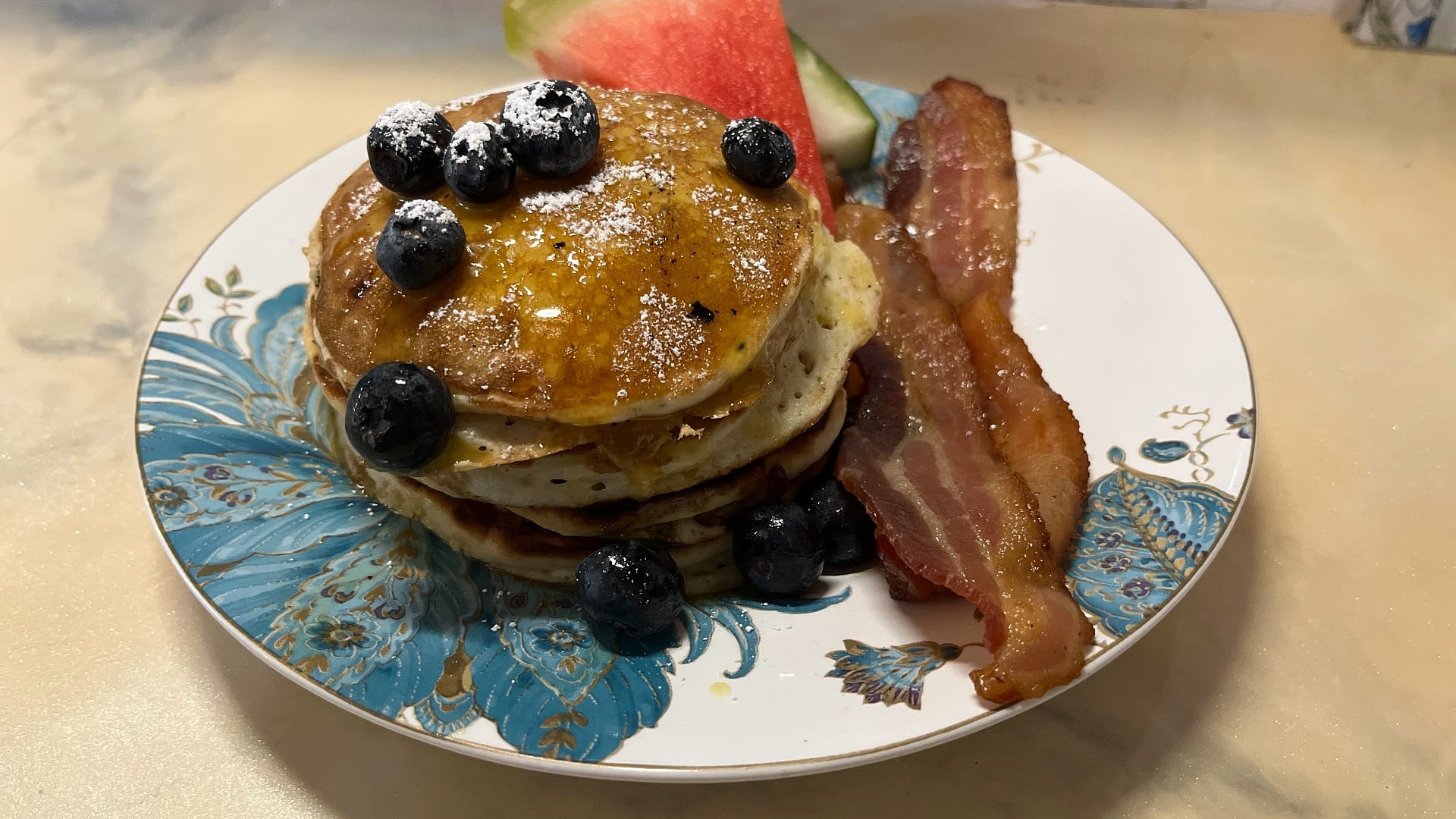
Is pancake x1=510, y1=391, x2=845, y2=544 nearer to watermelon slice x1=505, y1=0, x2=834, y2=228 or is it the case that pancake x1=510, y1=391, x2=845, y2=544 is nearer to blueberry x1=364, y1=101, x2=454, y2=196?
blueberry x1=364, y1=101, x2=454, y2=196

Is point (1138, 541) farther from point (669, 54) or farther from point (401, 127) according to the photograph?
point (669, 54)

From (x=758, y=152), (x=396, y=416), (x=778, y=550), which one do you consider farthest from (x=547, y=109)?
(x=778, y=550)

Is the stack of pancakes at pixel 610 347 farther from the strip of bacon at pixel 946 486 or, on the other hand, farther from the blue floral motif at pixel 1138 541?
the blue floral motif at pixel 1138 541

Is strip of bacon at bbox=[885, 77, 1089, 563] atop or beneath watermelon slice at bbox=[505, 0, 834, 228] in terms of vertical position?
beneath

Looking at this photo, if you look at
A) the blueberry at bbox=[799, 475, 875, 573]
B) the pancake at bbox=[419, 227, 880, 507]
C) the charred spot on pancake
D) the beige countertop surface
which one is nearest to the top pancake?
the charred spot on pancake

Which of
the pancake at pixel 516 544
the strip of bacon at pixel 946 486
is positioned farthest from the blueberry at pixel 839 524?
the pancake at pixel 516 544

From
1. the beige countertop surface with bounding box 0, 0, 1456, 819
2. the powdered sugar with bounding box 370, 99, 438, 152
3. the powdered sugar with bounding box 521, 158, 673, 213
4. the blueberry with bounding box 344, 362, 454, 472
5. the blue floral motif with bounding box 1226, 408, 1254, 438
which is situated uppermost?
the powdered sugar with bounding box 370, 99, 438, 152
